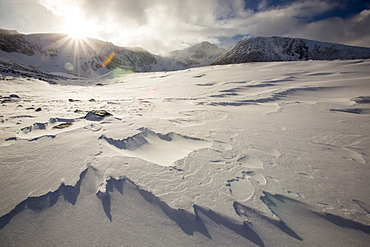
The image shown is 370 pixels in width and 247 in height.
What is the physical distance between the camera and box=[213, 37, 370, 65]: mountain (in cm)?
7706

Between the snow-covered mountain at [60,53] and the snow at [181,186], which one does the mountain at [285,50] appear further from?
the snow at [181,186]

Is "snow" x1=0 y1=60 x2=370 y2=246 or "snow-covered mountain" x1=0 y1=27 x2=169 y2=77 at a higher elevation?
"snow-covered mountain" x1=0 y1=27 x2=169 y2=77

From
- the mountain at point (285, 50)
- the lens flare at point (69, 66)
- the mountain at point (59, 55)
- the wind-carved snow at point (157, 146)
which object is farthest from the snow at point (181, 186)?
the mountain at point (285, 50)

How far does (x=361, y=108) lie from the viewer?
3648mm

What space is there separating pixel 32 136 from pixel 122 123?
55.0 inches

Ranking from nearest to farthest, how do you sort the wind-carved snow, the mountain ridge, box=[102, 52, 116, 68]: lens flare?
the wind-carved snow < the mountain ridge < box=[102, 52, 116, 68]: lens flare

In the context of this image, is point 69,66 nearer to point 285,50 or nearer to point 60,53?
point 60,53

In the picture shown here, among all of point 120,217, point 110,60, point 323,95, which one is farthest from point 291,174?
point 110,60

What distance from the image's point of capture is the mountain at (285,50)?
77.1 m

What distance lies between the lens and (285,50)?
3622 inches

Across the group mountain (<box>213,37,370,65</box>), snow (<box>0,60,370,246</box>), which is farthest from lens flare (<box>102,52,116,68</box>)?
snow (<box>0,60,370,246</box>)

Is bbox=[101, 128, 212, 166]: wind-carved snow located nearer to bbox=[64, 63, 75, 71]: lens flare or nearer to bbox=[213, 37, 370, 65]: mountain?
bbox=[64, 63, 75, 71]: lens flare

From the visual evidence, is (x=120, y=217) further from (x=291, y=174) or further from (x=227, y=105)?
(x=227, y=105)

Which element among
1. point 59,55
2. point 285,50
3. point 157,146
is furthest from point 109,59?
point 285,50
